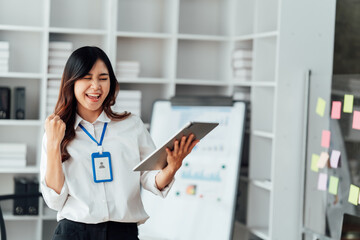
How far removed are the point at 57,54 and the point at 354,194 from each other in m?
2.41

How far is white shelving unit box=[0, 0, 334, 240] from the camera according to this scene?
465cm

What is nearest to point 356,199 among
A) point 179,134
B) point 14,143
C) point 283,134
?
point 283,134

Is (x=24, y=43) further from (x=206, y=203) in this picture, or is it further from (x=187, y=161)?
(x=206, y=203)

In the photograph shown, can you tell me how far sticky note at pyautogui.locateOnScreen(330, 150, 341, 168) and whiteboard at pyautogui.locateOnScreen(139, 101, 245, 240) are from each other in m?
0.68

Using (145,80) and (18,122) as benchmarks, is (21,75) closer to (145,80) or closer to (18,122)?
(18,122)

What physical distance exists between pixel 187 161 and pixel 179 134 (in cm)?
216

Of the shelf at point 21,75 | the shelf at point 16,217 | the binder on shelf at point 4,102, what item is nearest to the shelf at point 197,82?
the shelf at point 21,75

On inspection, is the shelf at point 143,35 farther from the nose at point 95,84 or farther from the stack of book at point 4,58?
the nose at point 95,84

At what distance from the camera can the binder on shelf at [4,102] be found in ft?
15.4

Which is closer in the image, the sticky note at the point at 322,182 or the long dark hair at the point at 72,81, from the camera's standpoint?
the long dark hair at the point at 72,81

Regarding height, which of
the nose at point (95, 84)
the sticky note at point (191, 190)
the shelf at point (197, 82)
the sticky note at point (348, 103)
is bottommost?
the sticky note at point (191, 190)

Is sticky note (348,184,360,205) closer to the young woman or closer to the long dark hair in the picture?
the young woman

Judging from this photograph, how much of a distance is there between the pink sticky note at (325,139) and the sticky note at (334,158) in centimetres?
8

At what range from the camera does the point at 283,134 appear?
4.26 metres
